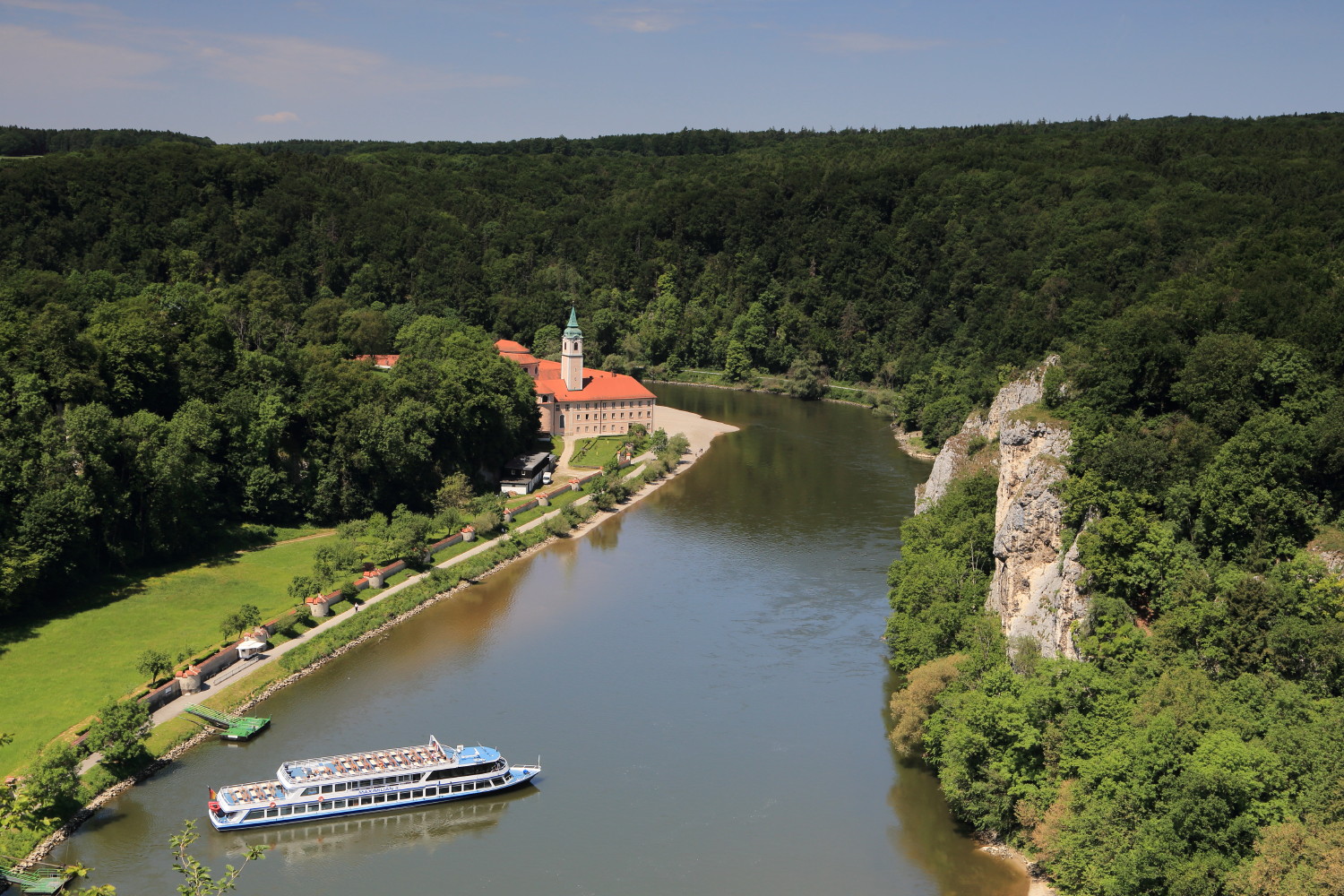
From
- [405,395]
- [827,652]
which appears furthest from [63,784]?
[405,395]

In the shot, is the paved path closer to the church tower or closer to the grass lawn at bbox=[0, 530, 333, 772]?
the grass lawn at bbox=[0, 530, 333, 772]

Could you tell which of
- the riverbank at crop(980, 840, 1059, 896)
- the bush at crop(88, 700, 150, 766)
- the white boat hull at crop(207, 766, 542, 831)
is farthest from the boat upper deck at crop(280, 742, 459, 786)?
the riverbank at crop(980, 840, 1059, 896)

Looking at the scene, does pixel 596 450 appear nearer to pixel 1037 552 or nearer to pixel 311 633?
pixel 311 633

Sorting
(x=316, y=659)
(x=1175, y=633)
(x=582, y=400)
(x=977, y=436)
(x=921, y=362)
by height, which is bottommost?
(x=316, y=659)

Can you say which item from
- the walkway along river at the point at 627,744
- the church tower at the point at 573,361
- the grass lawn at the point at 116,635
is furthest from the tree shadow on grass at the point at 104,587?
the church tower at the point at 573,361

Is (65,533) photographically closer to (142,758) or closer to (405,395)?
(142,758)

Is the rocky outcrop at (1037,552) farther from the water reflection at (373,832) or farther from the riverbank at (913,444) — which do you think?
the riverbank at (913,444)

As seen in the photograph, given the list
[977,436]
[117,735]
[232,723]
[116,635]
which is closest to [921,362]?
[977,436]
